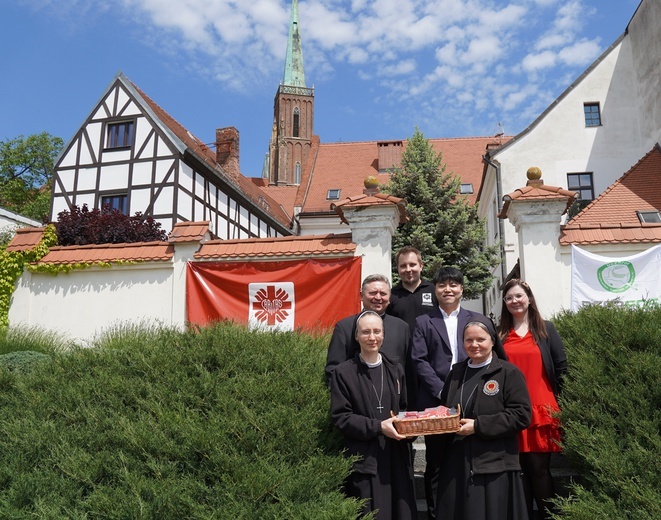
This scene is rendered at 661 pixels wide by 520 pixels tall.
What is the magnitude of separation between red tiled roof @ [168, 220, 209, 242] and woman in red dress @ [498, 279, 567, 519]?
5531mm

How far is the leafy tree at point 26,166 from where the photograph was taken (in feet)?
107

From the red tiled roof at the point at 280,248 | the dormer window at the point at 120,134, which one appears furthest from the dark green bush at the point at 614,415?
the dormer window at the point at 120,134

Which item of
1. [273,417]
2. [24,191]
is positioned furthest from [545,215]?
[24,191]

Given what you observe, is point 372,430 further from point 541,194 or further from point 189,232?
point 189,232

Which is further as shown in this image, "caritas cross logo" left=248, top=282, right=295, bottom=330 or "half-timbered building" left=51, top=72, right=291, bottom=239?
"half-timbered building" left=51, top=72, right=291, bottom=239

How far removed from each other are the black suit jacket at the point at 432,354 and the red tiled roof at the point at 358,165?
27.9m

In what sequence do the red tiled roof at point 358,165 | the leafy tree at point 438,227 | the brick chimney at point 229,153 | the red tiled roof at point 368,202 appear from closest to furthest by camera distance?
the red tiled roof at point 368,202
the leafy tree at point 438,227
the brick chimney at point 229,153
the red tiled roof at point 358,165

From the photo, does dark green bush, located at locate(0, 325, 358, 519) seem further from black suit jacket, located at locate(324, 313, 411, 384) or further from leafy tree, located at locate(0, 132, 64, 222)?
leafy tree, located at locate(0, 132, 64, 222)

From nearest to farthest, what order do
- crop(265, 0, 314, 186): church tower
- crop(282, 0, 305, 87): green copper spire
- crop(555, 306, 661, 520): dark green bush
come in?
crop(555, 306, 661, 520): dark green bush → crop(265, 0, 314, 186): church tower → crop(282, 0, 305, 87): green copper spire

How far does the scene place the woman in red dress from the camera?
4.08 meters

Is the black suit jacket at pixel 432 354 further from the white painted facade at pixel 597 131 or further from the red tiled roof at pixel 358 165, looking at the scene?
the red tiled roof at pixel 358 165

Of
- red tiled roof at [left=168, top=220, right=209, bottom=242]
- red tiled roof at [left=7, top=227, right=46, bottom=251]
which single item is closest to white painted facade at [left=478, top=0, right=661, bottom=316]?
red tiled roof at [left=168, top=220, right=209, bottom=242]

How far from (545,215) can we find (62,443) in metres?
6.25

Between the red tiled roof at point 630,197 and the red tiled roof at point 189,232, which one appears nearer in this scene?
the red tiled roof at point 189,232
